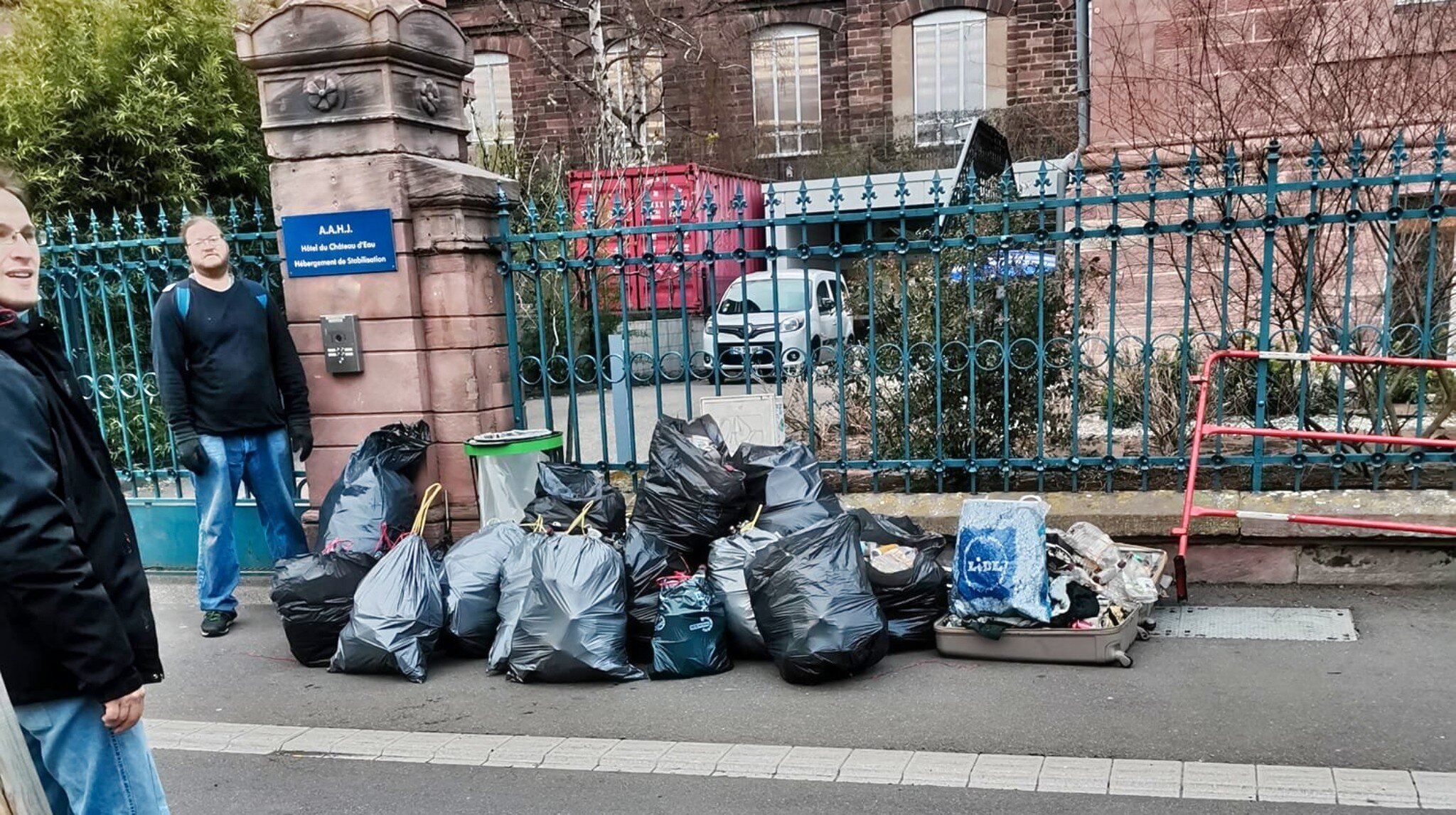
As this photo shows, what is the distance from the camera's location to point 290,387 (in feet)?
18.2

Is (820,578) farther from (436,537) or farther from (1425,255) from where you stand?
(1425,255)

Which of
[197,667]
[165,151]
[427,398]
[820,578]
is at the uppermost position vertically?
[165,151]

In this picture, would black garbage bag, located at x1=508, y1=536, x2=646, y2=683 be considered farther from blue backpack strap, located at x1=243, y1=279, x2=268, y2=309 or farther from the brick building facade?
the brick building facade

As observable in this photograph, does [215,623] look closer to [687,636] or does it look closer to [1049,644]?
[687,636]

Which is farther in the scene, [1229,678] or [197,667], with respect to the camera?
[197,667]

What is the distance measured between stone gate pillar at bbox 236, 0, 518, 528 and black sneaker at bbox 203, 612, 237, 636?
907 millimetres

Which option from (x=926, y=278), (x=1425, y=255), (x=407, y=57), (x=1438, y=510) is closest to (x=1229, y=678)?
(x=1438, y=510)

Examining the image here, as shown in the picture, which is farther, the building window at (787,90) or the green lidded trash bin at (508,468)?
the building window at (787,90)

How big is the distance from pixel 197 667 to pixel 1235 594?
495 cm

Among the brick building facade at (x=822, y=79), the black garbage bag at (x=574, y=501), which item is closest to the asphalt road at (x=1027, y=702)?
the black garbage bag at (x=574, y=501)

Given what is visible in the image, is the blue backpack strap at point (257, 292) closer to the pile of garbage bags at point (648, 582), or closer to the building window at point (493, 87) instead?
the pile of garbage bags at point (648, 582)

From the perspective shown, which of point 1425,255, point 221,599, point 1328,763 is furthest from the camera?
point 1425,255

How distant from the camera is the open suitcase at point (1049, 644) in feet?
14.1

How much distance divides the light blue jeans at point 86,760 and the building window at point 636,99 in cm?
1199
